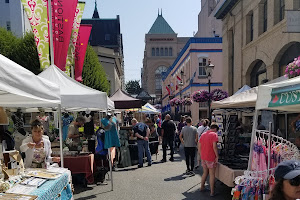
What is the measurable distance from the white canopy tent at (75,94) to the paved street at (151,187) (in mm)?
2374

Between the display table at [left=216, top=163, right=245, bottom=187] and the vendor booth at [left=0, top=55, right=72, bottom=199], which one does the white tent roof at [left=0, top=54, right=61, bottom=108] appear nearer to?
the vendor booth at [left=0, top=55, right=72, bottom=199]

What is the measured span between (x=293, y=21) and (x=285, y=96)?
6406 mm

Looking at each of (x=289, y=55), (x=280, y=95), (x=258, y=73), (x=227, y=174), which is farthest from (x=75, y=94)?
(x=258, y=73)

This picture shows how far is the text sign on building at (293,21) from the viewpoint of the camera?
7.86m

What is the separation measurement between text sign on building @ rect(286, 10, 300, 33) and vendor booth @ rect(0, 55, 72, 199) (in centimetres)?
773

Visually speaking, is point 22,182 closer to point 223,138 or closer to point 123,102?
point 223,138

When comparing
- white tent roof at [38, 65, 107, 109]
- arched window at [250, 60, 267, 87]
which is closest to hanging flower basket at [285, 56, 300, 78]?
white tent roof at [38, 65, 107, 109]

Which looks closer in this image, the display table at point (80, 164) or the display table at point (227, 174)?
the display table at point (227, 174)

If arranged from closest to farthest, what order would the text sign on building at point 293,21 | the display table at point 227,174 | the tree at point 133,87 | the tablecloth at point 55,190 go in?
1. the tablecloth at point 55,190
2. the display table at point 227,174
3. the text sign on building at point 293,21
4. the tree at point 133,87

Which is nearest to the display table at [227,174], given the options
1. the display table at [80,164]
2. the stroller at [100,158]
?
the stroller at [100,158]

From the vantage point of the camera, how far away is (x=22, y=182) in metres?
3.18

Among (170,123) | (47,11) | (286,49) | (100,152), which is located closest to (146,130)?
(170,123)

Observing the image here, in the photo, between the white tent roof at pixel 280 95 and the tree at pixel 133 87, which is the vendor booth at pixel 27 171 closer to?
the white tent roof at pixel 280 95

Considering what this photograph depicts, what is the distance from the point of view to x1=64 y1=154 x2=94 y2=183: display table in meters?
6.45
